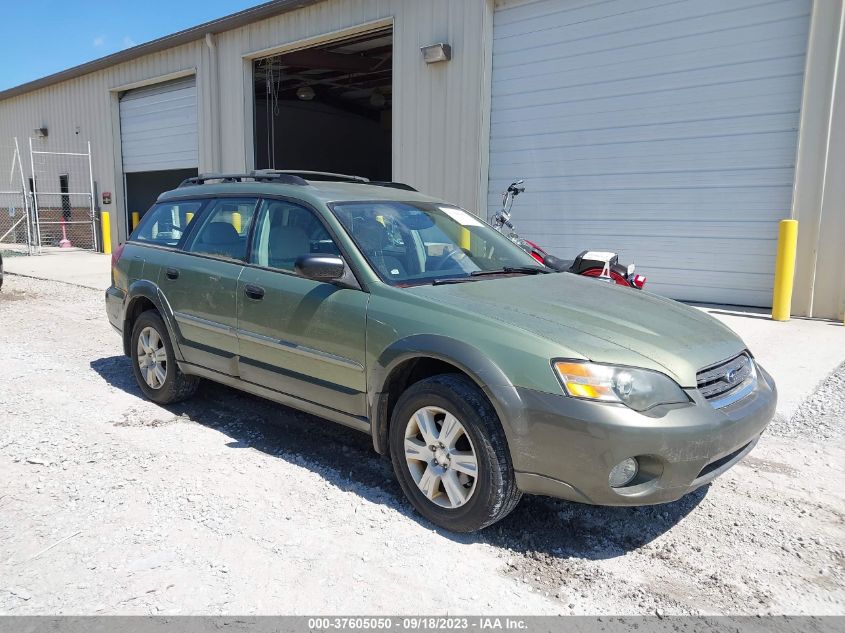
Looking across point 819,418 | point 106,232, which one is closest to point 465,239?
point 819,418

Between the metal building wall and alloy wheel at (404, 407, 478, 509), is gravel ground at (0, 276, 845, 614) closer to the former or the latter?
alloy wheel at (404, 407, 478, 509)

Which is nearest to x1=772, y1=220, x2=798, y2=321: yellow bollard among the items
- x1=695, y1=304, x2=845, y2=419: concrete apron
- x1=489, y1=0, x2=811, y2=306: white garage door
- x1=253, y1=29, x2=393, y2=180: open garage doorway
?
x1=695, y1=304, x2=845, y2=419: concrete apron

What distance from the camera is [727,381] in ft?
10.3

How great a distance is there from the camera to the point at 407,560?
2.93 metres

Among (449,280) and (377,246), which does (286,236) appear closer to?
(377,246)

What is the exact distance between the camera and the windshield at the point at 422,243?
3775mm

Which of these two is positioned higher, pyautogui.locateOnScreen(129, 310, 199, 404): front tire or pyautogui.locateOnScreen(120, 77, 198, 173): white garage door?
pyautogui.locateOnScreen(120, 77, 198, 173): white garage door

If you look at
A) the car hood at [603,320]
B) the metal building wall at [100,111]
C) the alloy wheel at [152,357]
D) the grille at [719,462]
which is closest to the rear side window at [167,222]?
the alloy wheel at [152,357]

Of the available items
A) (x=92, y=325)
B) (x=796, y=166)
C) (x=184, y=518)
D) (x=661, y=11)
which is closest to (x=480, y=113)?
(x=661, y=11)

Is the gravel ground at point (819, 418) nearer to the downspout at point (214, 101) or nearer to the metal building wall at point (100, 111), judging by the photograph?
the downspout at point (214, 101)

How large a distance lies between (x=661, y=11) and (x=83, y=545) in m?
9.43

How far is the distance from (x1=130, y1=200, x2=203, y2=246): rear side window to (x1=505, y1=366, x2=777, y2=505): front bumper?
130 inches

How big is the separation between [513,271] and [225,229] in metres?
2.04

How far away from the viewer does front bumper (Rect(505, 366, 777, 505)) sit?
107 inches
